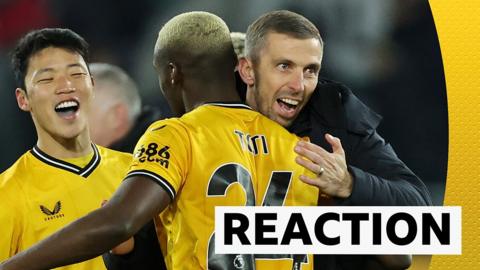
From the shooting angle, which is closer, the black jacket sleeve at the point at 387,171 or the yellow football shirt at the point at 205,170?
the yellow football shirt at the point at 205,170

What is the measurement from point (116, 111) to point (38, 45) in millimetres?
441

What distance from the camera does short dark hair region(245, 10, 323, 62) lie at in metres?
1.46

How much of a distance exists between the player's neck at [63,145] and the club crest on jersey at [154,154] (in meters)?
0.38

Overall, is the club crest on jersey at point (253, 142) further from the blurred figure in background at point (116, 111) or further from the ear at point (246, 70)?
the blurred figure in background at point (116, 111)

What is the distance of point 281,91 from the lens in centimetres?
151

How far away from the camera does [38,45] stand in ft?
5.28

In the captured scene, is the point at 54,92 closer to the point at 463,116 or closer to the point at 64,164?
the point at 64,164

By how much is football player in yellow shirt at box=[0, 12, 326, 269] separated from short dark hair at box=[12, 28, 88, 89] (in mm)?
308

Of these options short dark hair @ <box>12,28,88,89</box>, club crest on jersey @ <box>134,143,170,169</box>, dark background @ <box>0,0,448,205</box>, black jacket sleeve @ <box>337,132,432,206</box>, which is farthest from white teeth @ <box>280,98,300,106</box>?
dark background @ <box>0,0,448,205</box>

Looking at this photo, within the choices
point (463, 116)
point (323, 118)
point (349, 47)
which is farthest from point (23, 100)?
point (463, 116)

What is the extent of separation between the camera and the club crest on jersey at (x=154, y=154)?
1.22 metres

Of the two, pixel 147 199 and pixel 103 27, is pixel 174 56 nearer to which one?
pixel 147 199

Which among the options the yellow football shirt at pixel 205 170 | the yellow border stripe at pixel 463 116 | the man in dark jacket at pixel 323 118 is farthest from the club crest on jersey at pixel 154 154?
the yellow border stripe at pixel 463 116

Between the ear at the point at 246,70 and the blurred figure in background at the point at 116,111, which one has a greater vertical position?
the ear at the point at 246,70
